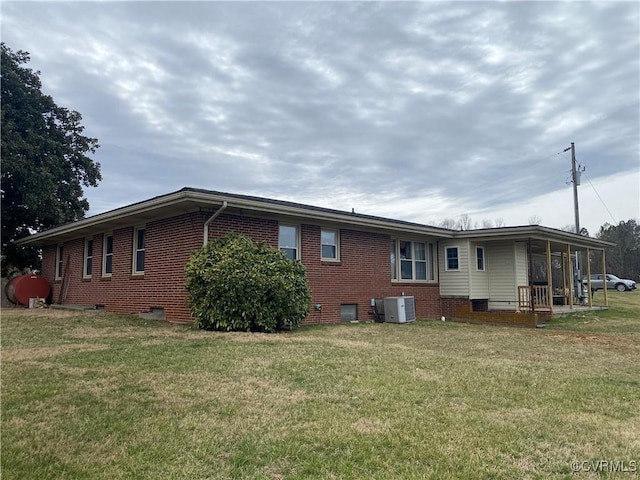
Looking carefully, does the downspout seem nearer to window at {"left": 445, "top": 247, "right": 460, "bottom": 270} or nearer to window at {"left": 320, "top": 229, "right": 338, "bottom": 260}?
window at {"left": 320, "top": 229, "right": 338, "bottom": 260}

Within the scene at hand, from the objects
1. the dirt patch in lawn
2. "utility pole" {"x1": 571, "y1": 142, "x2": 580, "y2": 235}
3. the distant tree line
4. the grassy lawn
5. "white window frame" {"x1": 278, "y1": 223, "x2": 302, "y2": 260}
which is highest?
"utility pole" {"x1": 571, "y1": 142, "x2": 580, "y2": 235}

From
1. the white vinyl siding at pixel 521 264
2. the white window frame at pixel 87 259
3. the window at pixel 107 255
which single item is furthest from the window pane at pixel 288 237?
the white vinyl siding at pixel 521 264

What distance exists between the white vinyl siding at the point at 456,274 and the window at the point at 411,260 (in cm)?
42

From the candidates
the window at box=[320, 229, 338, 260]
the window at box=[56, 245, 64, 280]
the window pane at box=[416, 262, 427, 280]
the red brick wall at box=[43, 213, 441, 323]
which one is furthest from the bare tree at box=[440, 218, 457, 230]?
the window at box=[56, 245, 64, 280]

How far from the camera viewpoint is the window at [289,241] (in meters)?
12.5

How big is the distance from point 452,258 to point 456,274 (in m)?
0.65

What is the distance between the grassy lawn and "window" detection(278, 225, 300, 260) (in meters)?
4.48

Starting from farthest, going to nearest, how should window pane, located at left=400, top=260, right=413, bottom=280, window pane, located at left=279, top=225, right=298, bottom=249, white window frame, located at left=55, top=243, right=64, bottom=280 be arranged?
white window frame, located at left=55, top=243, right=64, bottom=280
window pane, located at left=400, top=260, right=413, bottom=280
window pane, located at left=279, top=225, right=298, bottom=249

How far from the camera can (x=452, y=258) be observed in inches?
671

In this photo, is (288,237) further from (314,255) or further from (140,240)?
(140,240)

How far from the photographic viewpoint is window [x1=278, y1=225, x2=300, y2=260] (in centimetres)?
1249

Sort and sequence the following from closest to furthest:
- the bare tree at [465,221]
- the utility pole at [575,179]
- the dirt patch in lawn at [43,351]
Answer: the dirt patch in lawn at [43,351] → the utility pole at [575,179] → the bare tree at [465,221]

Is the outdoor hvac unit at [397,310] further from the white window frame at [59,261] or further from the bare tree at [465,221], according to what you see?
the bare tree at [465,221]

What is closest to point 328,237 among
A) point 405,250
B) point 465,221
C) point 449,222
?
point 405,250
